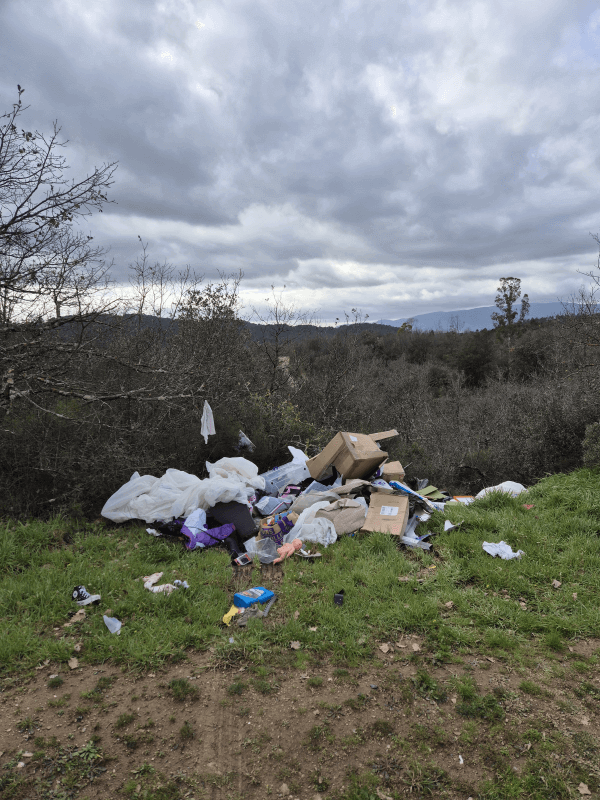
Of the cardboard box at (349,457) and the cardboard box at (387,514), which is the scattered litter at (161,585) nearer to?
the cardboard box at (387,514)

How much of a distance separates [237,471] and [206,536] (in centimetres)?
146

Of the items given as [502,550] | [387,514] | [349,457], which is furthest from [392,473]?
[502,550]

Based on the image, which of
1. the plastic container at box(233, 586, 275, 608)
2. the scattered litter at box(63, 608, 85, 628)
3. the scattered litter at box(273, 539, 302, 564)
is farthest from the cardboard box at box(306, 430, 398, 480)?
the scattered litter at box(63, 608, 85, 628)

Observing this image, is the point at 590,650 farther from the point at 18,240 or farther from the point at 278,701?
the point at 18,240

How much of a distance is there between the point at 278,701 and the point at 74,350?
13.5ft

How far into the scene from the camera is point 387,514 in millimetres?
4883

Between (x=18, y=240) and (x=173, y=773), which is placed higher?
(x=18, y=240)

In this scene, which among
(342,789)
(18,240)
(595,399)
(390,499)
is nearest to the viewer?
(342,789)

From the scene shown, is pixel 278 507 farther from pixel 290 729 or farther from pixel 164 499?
pixel 290 729

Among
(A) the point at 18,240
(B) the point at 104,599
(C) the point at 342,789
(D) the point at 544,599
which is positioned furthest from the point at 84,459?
(D) the point at 544,599

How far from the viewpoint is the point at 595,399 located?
352 inches

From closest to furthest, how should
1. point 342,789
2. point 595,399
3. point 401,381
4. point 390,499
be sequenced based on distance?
point 342,789 → point 390,499 → point 595,399 → point 401,381

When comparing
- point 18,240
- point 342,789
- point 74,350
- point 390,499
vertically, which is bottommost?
point 342,789

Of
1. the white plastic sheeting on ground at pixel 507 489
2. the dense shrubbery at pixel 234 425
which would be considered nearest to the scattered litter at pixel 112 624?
the dense shrubbery at pixel 234 425
